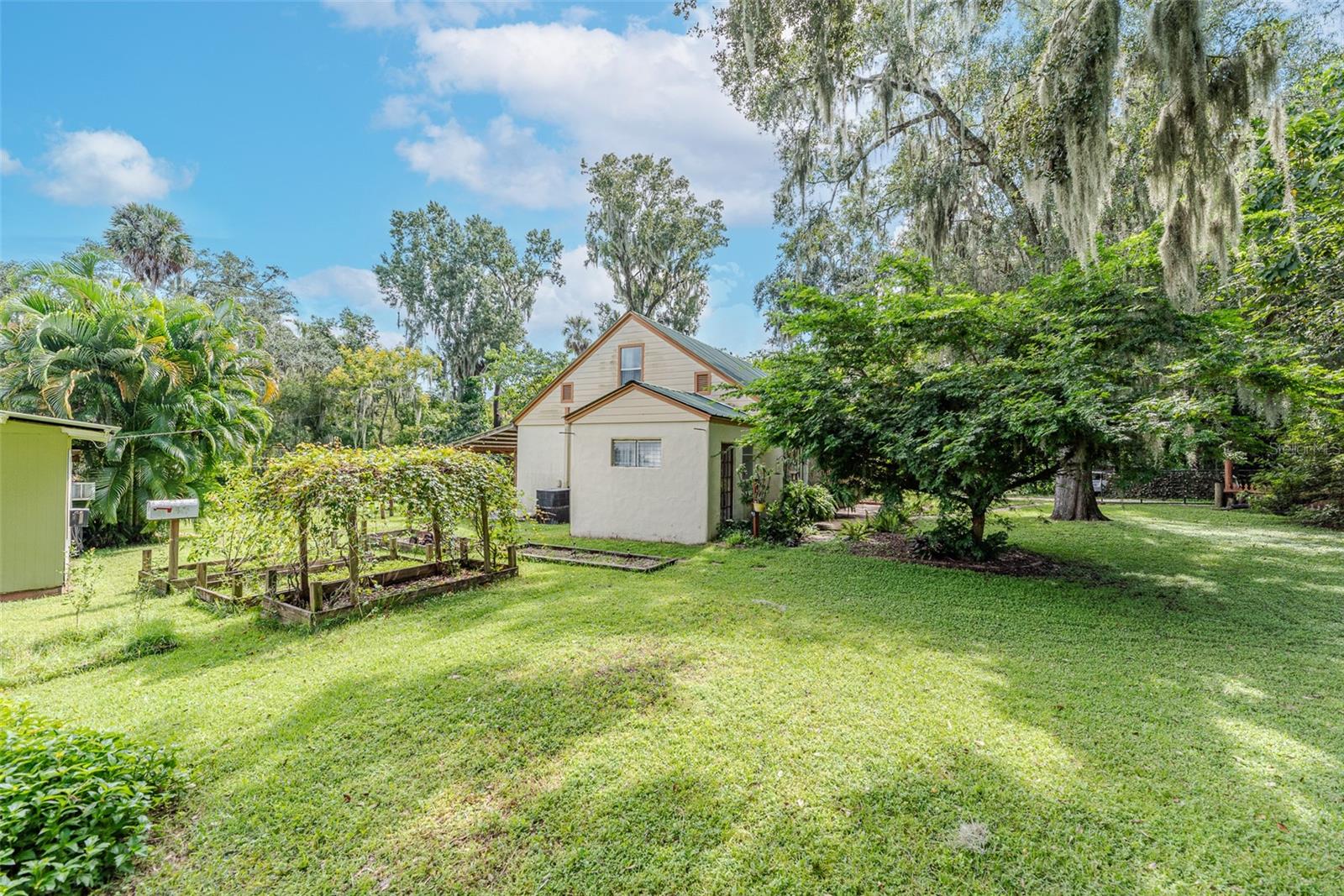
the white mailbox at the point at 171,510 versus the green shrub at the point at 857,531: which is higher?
the white mailbox at the point at 171,510

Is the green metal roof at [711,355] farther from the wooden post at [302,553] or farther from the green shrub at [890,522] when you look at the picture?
the wooden post at [302,553]

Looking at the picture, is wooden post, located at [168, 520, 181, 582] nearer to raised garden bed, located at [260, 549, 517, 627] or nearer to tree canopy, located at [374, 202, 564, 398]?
raised garden bed, located at [260, 549, 517, 627]

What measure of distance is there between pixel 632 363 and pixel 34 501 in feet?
38.9

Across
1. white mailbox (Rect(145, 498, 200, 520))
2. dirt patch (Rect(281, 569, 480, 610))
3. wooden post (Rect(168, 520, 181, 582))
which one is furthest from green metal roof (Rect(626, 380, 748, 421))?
wooden post (Rect(168, 520, 181, 582))

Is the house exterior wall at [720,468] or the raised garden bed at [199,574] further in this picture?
the house exterior wall at [720,468]

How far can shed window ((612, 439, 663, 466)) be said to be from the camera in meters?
10.6

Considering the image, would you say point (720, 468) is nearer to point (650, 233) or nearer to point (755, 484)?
point (755, 484)

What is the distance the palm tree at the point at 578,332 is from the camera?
27.2 metres

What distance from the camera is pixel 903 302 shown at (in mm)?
7230

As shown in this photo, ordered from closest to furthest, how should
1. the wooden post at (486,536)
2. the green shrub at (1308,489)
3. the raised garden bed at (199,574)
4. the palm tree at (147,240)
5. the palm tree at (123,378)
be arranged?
1. the raised garden bed at (199,574)
2. the wooden post at (486,536)
3. the palm tree at (123,378)
4. the green shrub at (1308,489)
5. the palm tree at (147,240)

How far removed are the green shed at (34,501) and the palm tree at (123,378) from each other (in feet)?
4.79

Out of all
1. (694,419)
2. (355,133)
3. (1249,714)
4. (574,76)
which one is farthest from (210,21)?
(1249,714)

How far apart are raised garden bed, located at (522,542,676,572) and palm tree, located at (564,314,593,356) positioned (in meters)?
19.0

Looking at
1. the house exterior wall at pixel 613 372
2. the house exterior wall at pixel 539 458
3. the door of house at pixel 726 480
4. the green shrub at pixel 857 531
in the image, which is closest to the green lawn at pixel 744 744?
the green shrub at pixel 857 531
